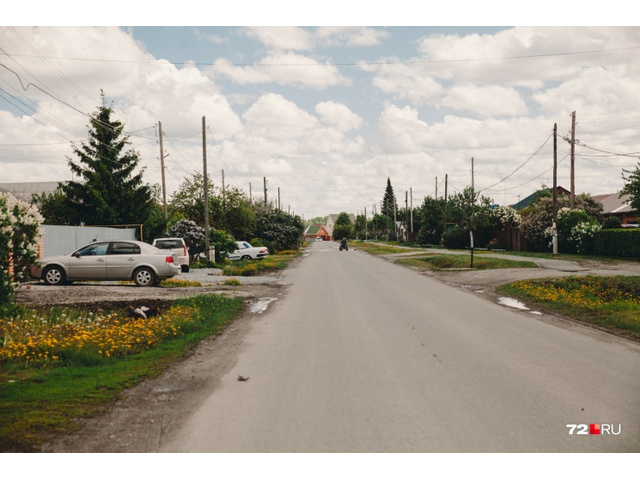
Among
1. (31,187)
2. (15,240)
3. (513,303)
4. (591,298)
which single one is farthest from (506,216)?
(31,187)

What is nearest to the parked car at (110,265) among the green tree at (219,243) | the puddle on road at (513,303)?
the puddle on road at (513,303)

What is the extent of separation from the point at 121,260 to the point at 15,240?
25.3ft

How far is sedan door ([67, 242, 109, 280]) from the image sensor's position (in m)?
19.1

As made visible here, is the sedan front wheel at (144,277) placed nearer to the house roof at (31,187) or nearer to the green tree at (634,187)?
the green tree at (634,187)

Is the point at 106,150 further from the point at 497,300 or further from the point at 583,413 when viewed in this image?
the point at 583,413

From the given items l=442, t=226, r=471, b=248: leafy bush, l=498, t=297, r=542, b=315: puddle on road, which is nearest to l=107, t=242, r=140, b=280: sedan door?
l=498, t=297, r=542, b=315: puddle on road

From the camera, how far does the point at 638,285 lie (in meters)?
16.6

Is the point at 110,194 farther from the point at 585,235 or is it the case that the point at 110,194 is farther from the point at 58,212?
the point at 585,235

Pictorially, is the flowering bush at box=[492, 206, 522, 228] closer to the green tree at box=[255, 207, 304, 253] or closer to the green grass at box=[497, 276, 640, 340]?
the green tree at box=[255, 207, 304, 253]

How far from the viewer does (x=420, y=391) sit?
20.4ft

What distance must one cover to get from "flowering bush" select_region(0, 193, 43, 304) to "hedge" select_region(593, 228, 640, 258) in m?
30.1

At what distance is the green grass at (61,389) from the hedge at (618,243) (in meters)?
29.1

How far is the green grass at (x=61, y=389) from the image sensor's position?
16.1ft

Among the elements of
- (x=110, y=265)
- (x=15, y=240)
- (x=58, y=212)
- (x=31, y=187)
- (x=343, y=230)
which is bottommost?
(x=110, y=265)
